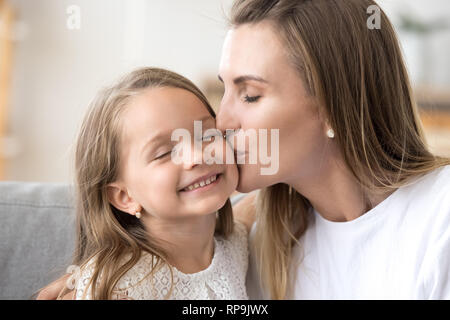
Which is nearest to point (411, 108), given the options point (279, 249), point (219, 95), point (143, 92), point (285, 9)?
point (285, 9)

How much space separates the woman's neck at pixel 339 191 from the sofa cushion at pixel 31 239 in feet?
1.93

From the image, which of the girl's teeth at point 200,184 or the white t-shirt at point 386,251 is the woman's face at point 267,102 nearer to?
the girl's teeth at point 200,184

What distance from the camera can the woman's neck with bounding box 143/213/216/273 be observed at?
121 centimetres

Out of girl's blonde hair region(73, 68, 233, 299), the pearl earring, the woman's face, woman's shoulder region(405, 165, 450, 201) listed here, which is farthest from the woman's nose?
woman's shoulder region(405, 165, 450, 201)

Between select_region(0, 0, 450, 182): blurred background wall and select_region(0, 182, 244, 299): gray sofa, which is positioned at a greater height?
select_region(0, 0, 450, 182): blurred background wall

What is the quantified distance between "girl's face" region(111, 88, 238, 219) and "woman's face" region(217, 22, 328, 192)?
0.07 meters

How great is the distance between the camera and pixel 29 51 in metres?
4.01

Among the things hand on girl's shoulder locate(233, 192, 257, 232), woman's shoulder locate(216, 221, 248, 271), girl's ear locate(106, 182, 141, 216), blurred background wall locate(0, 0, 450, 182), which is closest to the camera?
girl's ear locate(106, 182, 141, 216)

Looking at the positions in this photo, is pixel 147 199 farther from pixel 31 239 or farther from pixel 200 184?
pixel 31 239

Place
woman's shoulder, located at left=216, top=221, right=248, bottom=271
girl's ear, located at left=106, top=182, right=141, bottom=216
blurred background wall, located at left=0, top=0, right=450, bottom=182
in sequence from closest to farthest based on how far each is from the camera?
girl's ear, located at left=106, top=182, right=141, bottom=216
woman's shoulder, located at left=216, top=221, right=248, bottom=271
blurred background wall, located at left=0, top=0, right=450, bottom=182

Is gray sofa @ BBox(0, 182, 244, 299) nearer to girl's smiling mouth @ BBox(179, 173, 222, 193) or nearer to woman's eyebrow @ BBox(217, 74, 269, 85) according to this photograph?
girl's smiling mouth @ BBox(179, 173, 222, 193)

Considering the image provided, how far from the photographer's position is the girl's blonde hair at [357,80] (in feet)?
3.68

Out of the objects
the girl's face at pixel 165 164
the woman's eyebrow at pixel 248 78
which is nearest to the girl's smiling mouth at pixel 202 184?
the girl's face at pixel 165 164

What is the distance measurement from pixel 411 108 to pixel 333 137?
0.71ft
